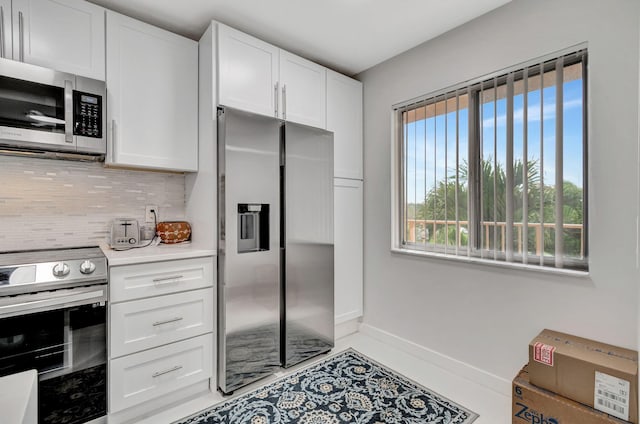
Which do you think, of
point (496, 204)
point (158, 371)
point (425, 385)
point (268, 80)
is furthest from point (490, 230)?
point (158, 371)

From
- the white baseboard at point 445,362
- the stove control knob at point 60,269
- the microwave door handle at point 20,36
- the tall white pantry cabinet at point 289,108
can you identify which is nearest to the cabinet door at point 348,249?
the tall white pantry cabinet at point 289,108

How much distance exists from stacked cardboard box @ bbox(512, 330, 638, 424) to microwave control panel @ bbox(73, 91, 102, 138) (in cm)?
268

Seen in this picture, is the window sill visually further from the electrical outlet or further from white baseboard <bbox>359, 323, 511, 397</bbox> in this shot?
the electrical outlet

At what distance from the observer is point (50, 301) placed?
57.9 inches

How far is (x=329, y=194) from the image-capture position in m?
2.48

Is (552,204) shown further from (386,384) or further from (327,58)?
(327,58)

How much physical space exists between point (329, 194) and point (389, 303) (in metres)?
1.10

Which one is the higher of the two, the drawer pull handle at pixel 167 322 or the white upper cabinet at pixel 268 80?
the white upper cabinet at pixel 268 80

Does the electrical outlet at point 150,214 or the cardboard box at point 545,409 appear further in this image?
the electrical outlet at point 150,214

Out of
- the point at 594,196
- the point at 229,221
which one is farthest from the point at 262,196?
the point at 594,196

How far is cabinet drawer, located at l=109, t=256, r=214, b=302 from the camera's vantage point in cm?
165

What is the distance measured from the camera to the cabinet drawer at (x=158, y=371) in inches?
65.1

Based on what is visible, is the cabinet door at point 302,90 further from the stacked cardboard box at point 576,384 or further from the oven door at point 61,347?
the stacked cardboard box at point 576,384

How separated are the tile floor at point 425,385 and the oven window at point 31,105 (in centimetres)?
173
